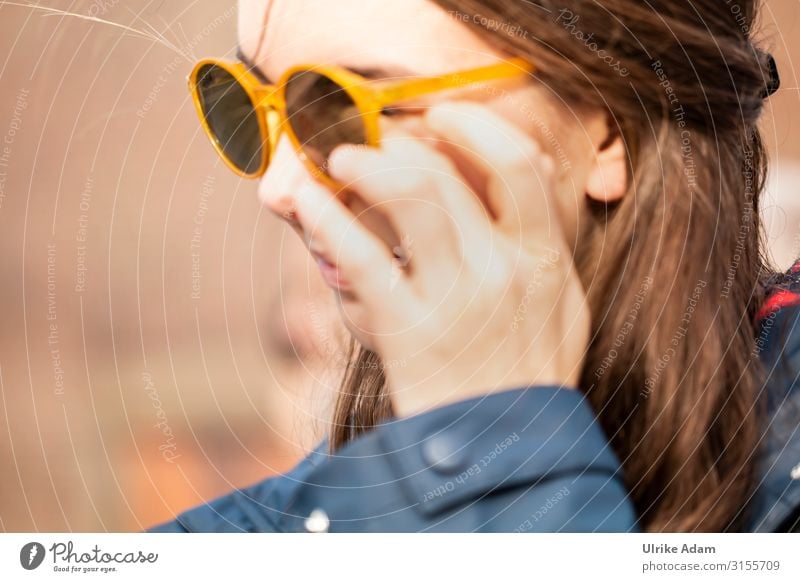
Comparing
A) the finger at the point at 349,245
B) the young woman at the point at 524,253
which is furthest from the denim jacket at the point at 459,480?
the finger at the point at 349,245

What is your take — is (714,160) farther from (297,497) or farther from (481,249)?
(297,497)

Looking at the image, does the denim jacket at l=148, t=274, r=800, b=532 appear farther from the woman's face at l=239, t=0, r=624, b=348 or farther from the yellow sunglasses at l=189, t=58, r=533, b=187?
the yellow sunglasses at l=189, t=58, r=533, b=187

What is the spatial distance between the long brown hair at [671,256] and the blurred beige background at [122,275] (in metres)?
0.11

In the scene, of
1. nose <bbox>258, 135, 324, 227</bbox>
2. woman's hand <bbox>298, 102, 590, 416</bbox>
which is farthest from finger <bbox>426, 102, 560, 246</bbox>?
nose <bbox>258, 135, 324, 227</bbox>

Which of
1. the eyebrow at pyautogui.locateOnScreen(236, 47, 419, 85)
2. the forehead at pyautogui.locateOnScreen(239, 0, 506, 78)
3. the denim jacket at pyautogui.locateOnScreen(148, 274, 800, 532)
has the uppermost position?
the forehead at pyautogui.locateOnScreen(239, 0, 506, 78)

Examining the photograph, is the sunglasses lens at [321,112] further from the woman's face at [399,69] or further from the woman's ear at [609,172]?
the woman's ear at [609,172]

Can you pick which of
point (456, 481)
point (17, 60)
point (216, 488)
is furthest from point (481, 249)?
point (17, 60)

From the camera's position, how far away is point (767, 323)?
28.3 inches

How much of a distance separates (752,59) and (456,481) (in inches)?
16.8

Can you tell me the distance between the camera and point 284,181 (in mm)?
662

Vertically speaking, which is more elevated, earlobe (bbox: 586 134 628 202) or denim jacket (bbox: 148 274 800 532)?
earlobe (bbox: 586 134 628 202)

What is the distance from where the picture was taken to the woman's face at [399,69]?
→ 0.64 meters

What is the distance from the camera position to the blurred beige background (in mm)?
665

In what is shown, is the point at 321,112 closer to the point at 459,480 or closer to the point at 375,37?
the point at 375,37
